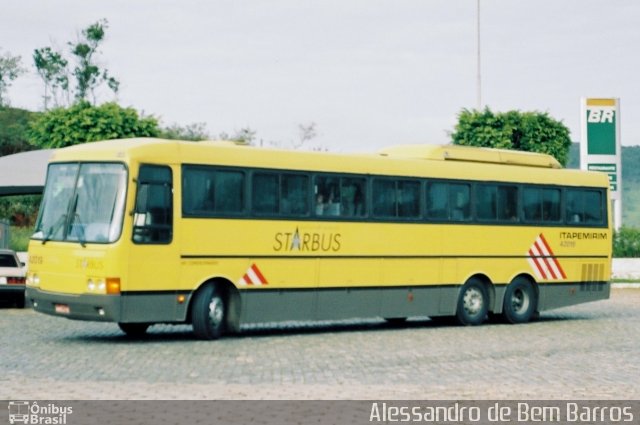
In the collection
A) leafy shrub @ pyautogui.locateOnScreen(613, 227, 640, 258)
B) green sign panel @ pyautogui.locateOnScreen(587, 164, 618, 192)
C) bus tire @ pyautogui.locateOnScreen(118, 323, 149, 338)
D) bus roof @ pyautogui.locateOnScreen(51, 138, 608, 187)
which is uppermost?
green sign panel @ pyautogui.locateOnScreen(587, 164, 618, 192)

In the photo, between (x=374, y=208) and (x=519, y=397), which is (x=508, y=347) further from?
(x=519, y=397)

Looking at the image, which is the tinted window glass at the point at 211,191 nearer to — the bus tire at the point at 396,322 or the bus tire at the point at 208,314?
the bus tire at the point at 208,314

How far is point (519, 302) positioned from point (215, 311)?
7992 mm

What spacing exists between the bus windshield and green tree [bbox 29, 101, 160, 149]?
3209 centimetres

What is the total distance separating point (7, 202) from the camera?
203ft

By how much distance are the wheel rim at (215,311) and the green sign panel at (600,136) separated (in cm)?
3344

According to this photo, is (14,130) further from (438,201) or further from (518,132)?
(438,201)

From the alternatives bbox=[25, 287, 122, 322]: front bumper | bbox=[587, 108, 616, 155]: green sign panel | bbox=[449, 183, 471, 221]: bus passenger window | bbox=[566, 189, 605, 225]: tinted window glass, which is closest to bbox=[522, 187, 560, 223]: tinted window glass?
bbox=[566, 189, 605, 225]: tinted window glass

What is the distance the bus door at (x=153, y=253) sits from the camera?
21219 millimetres

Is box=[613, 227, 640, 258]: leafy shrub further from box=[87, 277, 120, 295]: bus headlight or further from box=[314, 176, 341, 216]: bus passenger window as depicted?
box=[87, 277, 120, 295]: bus headlight

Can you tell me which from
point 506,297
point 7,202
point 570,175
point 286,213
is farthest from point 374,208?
point 7,202

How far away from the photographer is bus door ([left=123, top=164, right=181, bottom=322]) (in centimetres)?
2122

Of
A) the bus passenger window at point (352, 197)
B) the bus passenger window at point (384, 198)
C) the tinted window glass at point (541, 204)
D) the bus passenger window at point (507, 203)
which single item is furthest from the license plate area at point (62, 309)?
the tinted window glass at point (541, 204)

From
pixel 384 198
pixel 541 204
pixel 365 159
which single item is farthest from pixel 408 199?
pixel 541 204
